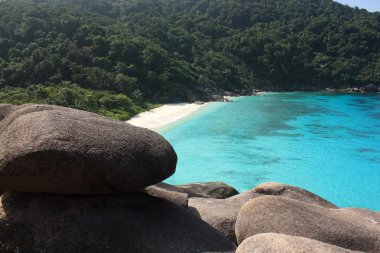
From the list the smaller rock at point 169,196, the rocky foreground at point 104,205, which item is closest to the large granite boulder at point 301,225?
the rocky foreground at point 104,205

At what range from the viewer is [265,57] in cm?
9050

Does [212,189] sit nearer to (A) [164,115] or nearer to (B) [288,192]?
(B) [288,192]

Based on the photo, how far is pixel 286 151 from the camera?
29.2m

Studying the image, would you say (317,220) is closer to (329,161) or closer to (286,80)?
(329,161)

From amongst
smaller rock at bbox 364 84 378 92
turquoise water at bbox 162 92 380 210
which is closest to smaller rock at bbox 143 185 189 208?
turquoise water at bbox 162 92 380 210

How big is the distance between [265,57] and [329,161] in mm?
66116

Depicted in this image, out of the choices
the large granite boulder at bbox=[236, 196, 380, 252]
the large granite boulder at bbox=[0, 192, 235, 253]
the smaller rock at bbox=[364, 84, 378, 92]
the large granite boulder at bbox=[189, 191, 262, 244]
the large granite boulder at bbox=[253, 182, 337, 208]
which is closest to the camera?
the large granite boulder at bbox=[0, 192, 235, 253]

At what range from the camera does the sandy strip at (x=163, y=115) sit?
1462 inches

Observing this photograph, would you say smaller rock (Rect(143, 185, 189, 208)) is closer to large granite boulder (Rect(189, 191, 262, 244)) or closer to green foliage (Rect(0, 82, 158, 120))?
large granite boulder (Rect(189, 191, 262, 244))

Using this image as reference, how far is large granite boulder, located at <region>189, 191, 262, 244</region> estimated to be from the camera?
7.57 metres

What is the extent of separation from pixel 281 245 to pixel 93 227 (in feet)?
8.05

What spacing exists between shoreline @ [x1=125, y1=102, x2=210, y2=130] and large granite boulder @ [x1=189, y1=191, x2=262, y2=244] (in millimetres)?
25885

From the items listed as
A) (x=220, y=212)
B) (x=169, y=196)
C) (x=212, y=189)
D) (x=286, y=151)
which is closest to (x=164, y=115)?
(x=286, y=151)

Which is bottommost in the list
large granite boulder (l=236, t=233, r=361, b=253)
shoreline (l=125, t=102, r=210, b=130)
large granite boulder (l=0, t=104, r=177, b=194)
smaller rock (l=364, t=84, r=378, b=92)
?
shoreline (l=125, t=102, r=210, b=130)
